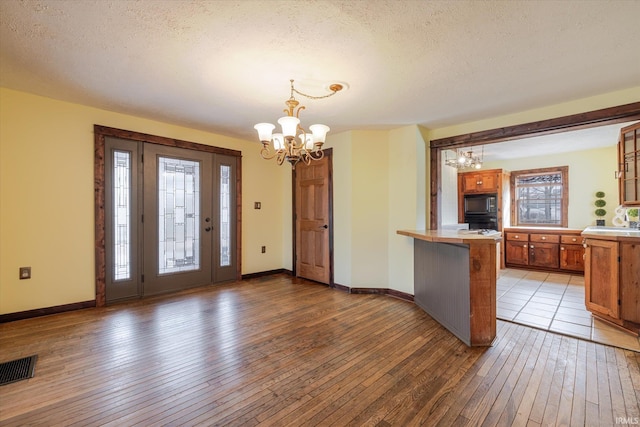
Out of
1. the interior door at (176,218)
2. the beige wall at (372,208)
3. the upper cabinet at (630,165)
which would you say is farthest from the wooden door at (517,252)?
the interior door at (176,218)

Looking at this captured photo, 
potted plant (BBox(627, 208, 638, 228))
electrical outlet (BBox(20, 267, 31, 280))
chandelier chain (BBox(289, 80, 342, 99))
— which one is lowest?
electrical outlet (BBox(20, 267, 31, 280))

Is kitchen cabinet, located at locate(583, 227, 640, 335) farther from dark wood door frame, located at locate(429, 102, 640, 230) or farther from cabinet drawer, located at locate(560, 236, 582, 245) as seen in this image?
cabinet drawer, located at locate(560, 236, 582, 245)

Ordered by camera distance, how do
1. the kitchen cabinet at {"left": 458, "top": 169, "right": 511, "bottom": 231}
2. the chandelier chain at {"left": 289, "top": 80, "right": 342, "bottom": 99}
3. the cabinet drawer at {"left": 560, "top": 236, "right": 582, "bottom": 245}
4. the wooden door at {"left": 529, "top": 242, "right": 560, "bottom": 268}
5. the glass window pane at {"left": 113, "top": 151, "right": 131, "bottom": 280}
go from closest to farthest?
the chandelier chain at {"left": 289, "top": 80, "right": 342, "bottom": 99} < the glass window pane at {"left": 113, "top": 151, "right": 131, "bottom": 280} < the cabinet drawer at {"left": 560, "top": 236, "right": 582, "bottom": 245} < the wooden door at {"left": 529, "top": 242, "right": 560, "bottom": 268} < the kitchen cabinet at {"left": 458, "top": 169, "right": 511, "bottom": 231}

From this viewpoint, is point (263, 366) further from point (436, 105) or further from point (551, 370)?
point (436, 105)

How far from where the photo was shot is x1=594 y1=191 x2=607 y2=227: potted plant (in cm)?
530

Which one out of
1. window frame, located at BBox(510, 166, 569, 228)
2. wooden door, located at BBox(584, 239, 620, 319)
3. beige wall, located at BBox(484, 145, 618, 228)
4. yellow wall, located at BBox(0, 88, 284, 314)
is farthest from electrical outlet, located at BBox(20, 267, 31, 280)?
beige wall, located at BBox(484, 145, 618, 228)

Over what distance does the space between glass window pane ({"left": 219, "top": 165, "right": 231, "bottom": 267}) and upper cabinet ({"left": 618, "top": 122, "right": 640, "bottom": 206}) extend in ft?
17.1

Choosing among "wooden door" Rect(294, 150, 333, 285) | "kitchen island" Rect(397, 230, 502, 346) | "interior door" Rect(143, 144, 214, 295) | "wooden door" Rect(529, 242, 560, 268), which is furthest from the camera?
"wooden door" Rect(529, 242, 560, 268)

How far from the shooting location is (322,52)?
2.16 metres

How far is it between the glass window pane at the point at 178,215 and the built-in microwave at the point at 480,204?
5.43 m

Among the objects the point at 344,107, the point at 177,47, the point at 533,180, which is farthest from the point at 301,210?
the point at 533,180

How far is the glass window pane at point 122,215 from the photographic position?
3.69 meters

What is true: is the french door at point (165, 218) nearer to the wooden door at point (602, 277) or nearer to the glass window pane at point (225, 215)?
the glass window pane at point (225, 215)

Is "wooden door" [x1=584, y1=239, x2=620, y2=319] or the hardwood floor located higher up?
"wooden door" [x1=584, y1=239, x2=620, y2=319]
